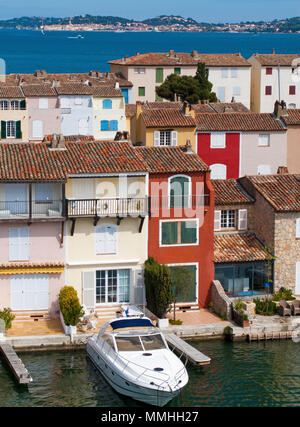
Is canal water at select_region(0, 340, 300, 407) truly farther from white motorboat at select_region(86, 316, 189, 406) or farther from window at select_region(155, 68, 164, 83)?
window at select_region(155, 68, 164, 83)

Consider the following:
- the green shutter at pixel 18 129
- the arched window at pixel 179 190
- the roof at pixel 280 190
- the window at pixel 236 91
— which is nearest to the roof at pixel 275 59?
the window at pixel 236 91

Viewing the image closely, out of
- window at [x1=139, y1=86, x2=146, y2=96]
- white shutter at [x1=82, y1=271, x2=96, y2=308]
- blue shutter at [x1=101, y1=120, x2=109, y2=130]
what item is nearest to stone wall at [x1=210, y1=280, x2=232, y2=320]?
white shutter at [x1=82, y1=271, x2=96, y2=308]

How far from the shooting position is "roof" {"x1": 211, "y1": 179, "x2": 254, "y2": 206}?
43656mm

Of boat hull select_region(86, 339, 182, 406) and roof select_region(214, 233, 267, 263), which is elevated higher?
roof select_region(214, 233, 267, 263)

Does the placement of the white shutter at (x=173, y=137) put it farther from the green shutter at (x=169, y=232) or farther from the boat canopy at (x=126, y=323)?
the boat canopy at (x=126, y=323)

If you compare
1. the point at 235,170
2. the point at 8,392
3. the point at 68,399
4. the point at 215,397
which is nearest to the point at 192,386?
the point at 215,397

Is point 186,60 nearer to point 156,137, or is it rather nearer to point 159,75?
point 159,75

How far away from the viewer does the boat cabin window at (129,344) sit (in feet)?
111

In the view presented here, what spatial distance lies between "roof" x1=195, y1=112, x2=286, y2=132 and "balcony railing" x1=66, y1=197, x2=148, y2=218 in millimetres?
22543

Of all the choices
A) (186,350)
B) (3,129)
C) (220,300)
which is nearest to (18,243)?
(186,350)

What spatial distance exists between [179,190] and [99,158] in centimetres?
394

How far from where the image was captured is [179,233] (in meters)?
41.2

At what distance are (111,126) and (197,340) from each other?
40085 mm

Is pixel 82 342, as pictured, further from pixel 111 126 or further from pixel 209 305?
pixel 111 126
